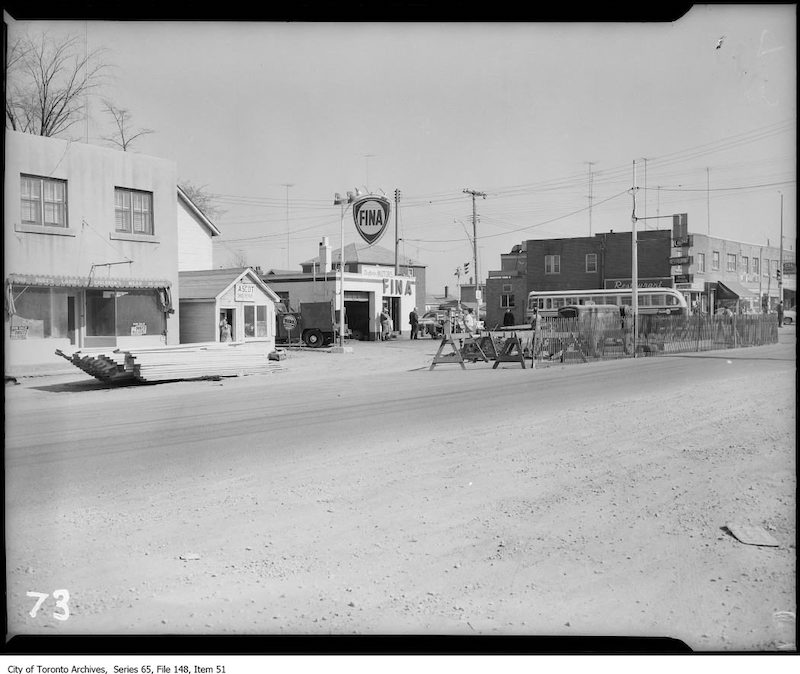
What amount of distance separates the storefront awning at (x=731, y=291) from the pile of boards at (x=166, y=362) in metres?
30.4

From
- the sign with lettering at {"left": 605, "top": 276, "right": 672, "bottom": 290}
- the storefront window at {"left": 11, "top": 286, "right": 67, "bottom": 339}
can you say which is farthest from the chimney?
the sign with lettering at {"left": 605, "top": 276, "right": 672, "bottom": 290}

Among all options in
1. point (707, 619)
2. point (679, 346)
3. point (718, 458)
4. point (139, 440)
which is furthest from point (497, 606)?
point (679, 346)

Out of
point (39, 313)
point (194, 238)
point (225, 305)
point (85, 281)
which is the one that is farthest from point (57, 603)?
point (194, 238)

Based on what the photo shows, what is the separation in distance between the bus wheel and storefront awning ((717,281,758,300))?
2259 centimetres

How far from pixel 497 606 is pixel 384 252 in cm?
3887

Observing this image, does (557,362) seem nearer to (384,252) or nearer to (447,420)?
(447,420)

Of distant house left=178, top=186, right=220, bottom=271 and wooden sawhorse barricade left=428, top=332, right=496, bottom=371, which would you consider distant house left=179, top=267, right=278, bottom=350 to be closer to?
distant house left=178, top=186, right=220, bottom=271

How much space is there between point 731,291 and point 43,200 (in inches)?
1506

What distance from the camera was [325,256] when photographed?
2978 centimetres

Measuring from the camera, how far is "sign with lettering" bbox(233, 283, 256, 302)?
26406 mm

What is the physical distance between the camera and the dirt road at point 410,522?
15.2 feet

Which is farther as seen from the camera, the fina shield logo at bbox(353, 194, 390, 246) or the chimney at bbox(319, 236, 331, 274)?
the chimney at bbox(319, 236, 331, 274)

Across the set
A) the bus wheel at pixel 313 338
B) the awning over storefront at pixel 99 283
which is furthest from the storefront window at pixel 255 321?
the bus wheel at pixel 313 338

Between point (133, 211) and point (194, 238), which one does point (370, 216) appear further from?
point (194, 238)
